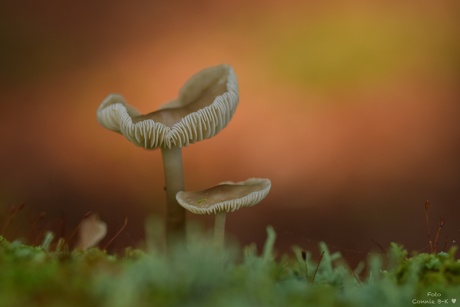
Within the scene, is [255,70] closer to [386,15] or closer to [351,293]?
[386,15]

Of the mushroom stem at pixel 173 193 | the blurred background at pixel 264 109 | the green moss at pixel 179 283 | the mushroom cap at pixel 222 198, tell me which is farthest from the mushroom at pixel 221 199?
the blurred background at pixel 264 109

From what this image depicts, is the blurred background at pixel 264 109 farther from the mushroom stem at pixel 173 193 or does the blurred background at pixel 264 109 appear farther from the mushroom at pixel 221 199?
the mushroom at pixel 221 199

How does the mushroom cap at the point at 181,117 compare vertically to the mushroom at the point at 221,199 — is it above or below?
above

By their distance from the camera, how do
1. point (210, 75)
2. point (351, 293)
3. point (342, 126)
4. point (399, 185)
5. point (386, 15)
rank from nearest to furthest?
1. point (351, 293)
2. point (210, 75)
3. point (399, 185)
4. point (342, 126)
5. point (386, 15)

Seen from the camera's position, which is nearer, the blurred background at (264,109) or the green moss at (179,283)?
the green moss at (179,283)

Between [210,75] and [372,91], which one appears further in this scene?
[372,91]

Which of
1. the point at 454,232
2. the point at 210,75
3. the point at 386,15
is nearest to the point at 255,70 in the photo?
the point at 386,15

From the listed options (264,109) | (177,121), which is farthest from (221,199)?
(264,109)
